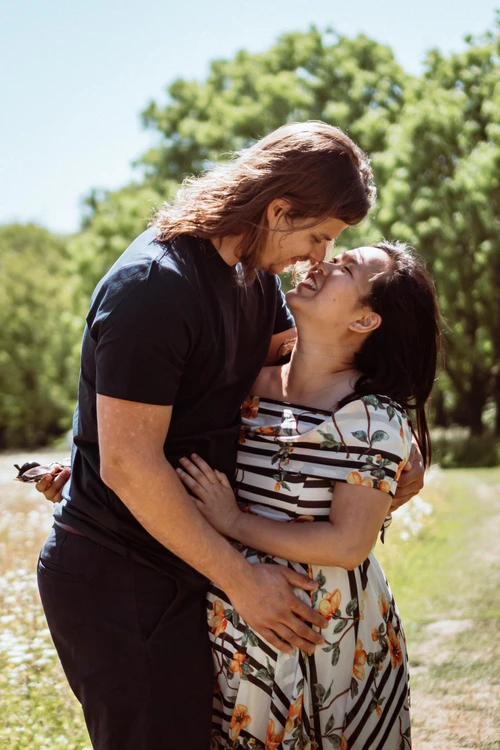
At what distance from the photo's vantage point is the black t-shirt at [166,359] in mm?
2506

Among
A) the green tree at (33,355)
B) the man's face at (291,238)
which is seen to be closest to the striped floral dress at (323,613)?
the man's face at (291,238)

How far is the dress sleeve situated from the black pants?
2.34 ft

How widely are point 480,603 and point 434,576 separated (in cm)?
109

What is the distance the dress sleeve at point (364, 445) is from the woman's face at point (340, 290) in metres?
0.40

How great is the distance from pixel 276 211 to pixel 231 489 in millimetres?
1018

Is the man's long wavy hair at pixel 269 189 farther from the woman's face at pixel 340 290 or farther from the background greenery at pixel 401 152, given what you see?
the background greenery at pixel 401 152

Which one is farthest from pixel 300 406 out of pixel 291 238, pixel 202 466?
pixel 291 238

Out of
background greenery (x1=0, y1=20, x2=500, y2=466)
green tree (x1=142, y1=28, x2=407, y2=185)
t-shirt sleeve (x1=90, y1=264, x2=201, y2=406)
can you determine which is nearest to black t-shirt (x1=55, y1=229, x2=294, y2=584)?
t-shirt sleeve (x1=90, y1=264, x2=201, y2=406)

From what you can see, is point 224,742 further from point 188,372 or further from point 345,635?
point 188,372

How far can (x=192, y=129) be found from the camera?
2869 centimetres

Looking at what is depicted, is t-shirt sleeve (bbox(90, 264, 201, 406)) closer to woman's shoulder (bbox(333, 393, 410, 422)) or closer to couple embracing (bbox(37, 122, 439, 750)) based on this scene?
couple embracing (bbox(37, 122, 439, 750))

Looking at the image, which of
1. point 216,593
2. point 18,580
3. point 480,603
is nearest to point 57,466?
point 216,593

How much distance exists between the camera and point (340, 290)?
3.33m

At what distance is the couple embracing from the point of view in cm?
262
